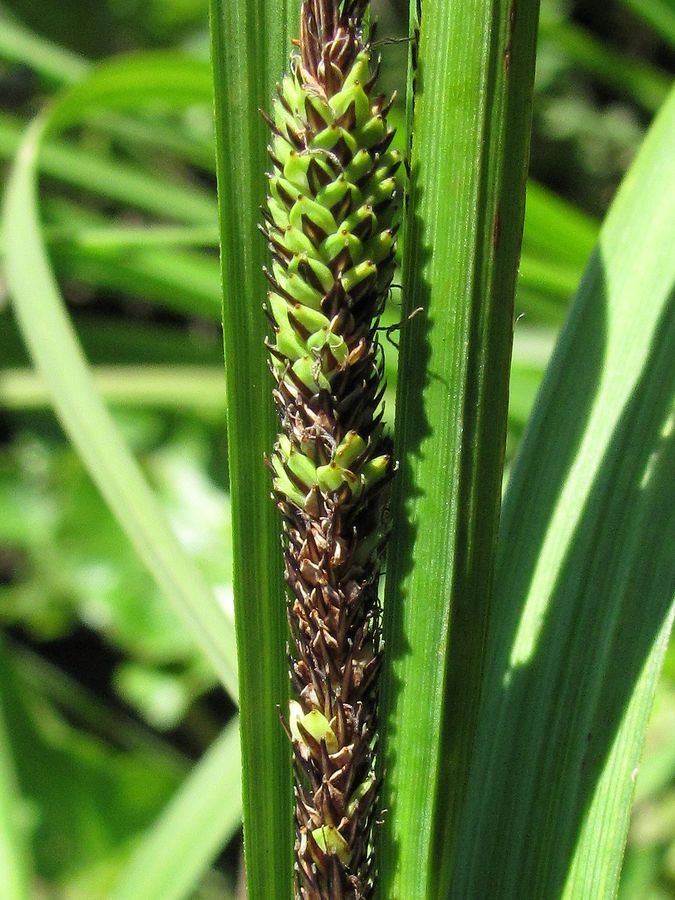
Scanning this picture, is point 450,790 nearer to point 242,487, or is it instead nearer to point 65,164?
point 242,487

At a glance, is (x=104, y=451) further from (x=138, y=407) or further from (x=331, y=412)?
(x=138, y=407)

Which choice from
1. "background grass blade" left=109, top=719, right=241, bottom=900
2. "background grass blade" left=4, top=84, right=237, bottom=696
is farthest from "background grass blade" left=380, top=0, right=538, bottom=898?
"background grass blade" left=109, top=719, right=241, bottom=900

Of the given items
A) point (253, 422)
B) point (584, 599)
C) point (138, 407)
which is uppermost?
point (253, 422)

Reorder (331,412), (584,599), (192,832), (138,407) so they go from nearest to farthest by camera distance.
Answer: (331,412)
(584,599)
(192,832)
(138,407)

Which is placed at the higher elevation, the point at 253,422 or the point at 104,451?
the point at 253,422

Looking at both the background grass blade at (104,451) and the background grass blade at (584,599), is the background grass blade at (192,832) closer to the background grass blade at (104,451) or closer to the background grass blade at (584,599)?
the background grass blade at (104,451)

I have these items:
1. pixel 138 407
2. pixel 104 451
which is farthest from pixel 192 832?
pixel 138 407
